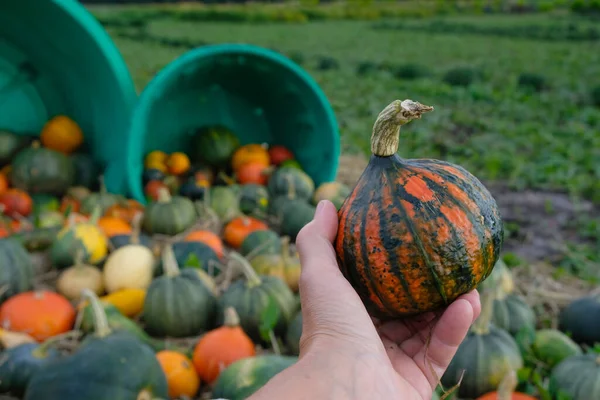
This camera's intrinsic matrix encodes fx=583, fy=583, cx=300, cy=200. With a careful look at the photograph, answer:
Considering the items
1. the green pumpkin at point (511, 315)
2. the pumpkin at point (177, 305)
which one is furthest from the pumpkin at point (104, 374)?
the green pumpkin at point (511, 315)

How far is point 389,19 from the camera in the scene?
91.9 feet

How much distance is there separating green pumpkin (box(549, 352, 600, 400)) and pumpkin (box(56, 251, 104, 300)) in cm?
255

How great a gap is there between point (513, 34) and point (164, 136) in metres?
17.5

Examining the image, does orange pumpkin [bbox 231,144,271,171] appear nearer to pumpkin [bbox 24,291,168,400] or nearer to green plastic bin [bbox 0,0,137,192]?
green plastic bin [bbox 0,0,137,192]

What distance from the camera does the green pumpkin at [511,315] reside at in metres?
3.19

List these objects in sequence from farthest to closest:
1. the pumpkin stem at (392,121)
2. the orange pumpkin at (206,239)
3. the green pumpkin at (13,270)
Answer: the orange pumpkin at (206,239) → the green pumpkin at (13,270) → the pumpkin stem at (392,121)

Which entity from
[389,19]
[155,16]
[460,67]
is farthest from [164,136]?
[389,19]

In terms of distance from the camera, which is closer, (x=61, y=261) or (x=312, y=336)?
(x=312, y=336)

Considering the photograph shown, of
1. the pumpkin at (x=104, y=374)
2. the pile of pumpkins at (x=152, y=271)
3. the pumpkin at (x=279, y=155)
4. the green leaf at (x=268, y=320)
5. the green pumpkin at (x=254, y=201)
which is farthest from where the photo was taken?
the pumpkin at (x=279, y=155)

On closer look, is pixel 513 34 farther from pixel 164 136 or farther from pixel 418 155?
pixel 164 136

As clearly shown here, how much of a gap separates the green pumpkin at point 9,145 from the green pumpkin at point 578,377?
14.7 ft

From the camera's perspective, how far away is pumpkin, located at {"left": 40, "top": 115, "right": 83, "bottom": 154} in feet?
16.6

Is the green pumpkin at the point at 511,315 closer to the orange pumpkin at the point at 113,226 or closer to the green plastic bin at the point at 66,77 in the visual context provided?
the orange pumpkin at the point at 113,226

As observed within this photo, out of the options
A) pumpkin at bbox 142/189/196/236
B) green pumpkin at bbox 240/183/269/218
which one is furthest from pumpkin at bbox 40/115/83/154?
green pumpkin at bbox 240/183/269/218
